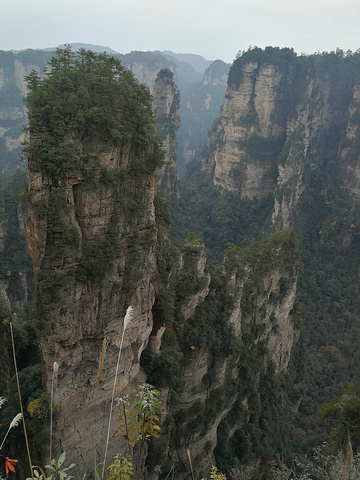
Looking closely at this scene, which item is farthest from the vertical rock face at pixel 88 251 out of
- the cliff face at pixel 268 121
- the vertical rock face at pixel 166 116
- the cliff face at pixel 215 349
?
the cliff face at pixel 268 121

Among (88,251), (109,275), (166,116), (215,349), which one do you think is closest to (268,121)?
(166,116)

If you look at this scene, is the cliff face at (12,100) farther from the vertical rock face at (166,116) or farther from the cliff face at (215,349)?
the cliff face at (215,349)

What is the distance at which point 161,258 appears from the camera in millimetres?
17047

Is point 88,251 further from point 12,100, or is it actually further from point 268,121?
point 12,100

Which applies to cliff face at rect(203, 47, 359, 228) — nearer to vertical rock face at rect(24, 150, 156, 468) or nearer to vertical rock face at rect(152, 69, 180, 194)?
vertical rock face at rect(152, 69, 180, 194)

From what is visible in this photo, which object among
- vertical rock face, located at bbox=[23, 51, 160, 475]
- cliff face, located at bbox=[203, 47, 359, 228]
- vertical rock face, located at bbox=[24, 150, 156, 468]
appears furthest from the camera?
cliff face, located at bbox=[203, 47, 359, 228]

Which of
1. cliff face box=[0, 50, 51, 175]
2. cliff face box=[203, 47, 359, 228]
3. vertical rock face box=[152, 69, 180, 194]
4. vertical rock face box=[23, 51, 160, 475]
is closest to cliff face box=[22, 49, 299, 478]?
vertical rock face box=[23, 51, 160, 475]

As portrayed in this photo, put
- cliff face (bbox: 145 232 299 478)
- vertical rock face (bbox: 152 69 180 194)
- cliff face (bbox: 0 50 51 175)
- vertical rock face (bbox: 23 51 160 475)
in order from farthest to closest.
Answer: cliff face (bbox: 0 50 51 175), vertical rock face (bbox: 152 69 180 194), cliff face (bbox: 145 232 299 478), vertical rock face (bbox: 23 51 160 475)

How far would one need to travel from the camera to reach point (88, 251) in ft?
41.9

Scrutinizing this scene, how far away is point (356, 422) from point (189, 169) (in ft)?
289

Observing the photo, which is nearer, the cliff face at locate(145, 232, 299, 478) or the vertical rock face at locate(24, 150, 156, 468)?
the vertical rock face at locate(24, 150, 156, 468)

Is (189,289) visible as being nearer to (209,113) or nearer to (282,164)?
(282,164)

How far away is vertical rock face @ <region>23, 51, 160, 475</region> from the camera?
38.3 feet

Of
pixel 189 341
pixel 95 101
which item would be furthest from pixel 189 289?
pixel 95 101
